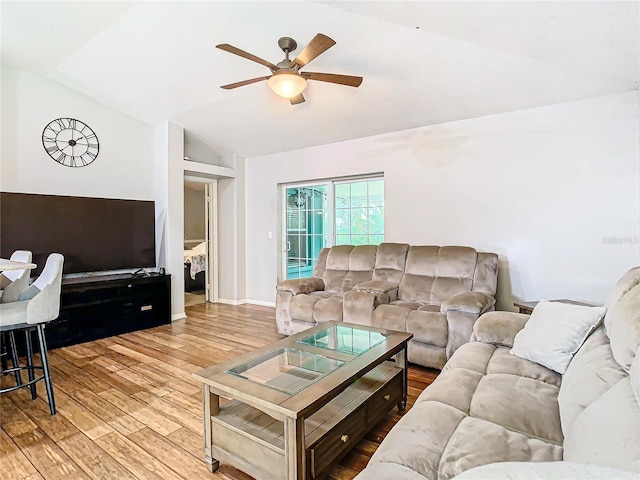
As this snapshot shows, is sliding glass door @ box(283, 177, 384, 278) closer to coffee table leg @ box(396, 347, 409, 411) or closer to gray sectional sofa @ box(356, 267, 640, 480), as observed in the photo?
coffee table leg @ box(396, 347, 409, 411)

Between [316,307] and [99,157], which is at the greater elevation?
[99,157]

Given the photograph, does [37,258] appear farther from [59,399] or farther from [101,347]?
[59,399]

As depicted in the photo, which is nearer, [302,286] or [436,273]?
[436,273]

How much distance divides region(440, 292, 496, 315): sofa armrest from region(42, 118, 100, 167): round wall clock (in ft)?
14.9

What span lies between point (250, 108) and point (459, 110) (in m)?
2.45

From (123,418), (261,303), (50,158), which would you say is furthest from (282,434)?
(50,158)

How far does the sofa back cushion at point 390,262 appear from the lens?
381 cm

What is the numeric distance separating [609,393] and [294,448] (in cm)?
113

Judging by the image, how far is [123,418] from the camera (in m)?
2.23

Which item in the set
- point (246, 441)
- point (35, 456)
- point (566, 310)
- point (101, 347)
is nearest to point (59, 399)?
point (35, 456)

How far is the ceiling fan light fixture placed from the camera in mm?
2650

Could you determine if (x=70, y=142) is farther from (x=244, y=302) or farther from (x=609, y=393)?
(x=609, y=393)

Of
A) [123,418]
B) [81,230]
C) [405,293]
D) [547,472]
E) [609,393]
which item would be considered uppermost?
[81,230]

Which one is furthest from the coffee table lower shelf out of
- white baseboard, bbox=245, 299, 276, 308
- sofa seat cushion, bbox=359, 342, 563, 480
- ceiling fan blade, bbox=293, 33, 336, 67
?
white baseboard, bbox=245, 299, 276, 308
